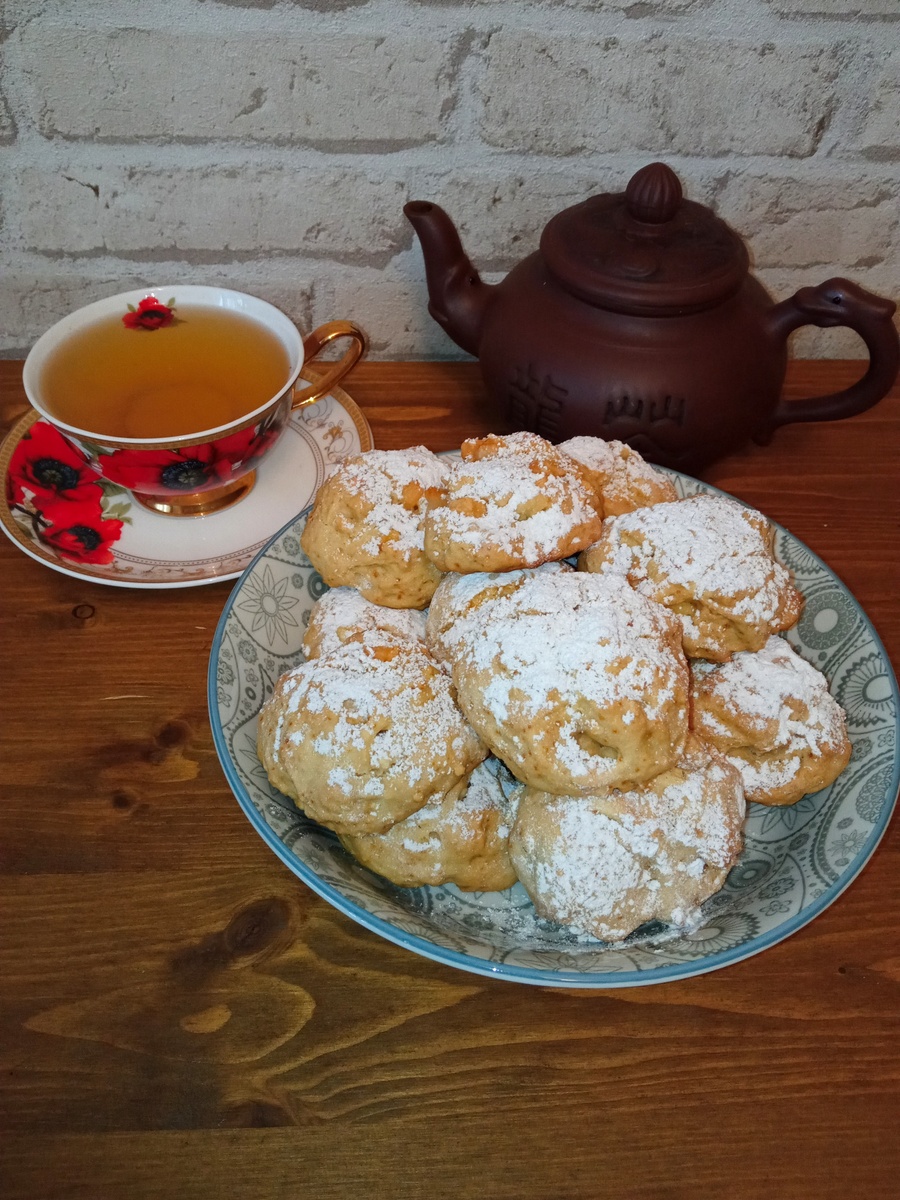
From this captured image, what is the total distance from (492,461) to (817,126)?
0.80 m

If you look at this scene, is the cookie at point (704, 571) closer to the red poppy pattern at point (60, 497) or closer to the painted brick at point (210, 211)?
the red poppy pattern at point (60, 497)

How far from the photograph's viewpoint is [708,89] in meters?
1.20

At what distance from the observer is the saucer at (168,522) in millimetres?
1058

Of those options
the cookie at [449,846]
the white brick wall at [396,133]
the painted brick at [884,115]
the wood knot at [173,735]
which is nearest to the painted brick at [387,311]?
the white brick wall at [396,133]

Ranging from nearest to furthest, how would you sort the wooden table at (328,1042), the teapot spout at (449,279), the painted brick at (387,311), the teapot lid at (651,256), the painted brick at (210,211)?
the wooden table at (328,1042), the teapot lid at (651,256), the teapot spout at (449,279), the painted brick at (210,211), the painted brick at (387,311)

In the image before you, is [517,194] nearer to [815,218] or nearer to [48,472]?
[815,218]

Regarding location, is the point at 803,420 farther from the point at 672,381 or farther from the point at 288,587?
the point at 288,587

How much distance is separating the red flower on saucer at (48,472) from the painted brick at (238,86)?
1.39ft

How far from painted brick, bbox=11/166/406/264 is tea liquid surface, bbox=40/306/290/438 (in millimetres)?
204

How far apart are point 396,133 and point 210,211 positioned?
294mm

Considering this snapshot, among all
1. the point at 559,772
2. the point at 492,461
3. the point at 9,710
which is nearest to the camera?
the point at 559,772

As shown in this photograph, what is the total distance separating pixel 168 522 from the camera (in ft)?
3.74

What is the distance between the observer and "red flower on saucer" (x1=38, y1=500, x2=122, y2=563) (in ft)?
3.51

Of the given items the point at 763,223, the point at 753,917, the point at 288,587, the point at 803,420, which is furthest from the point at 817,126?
the point at 753,917
